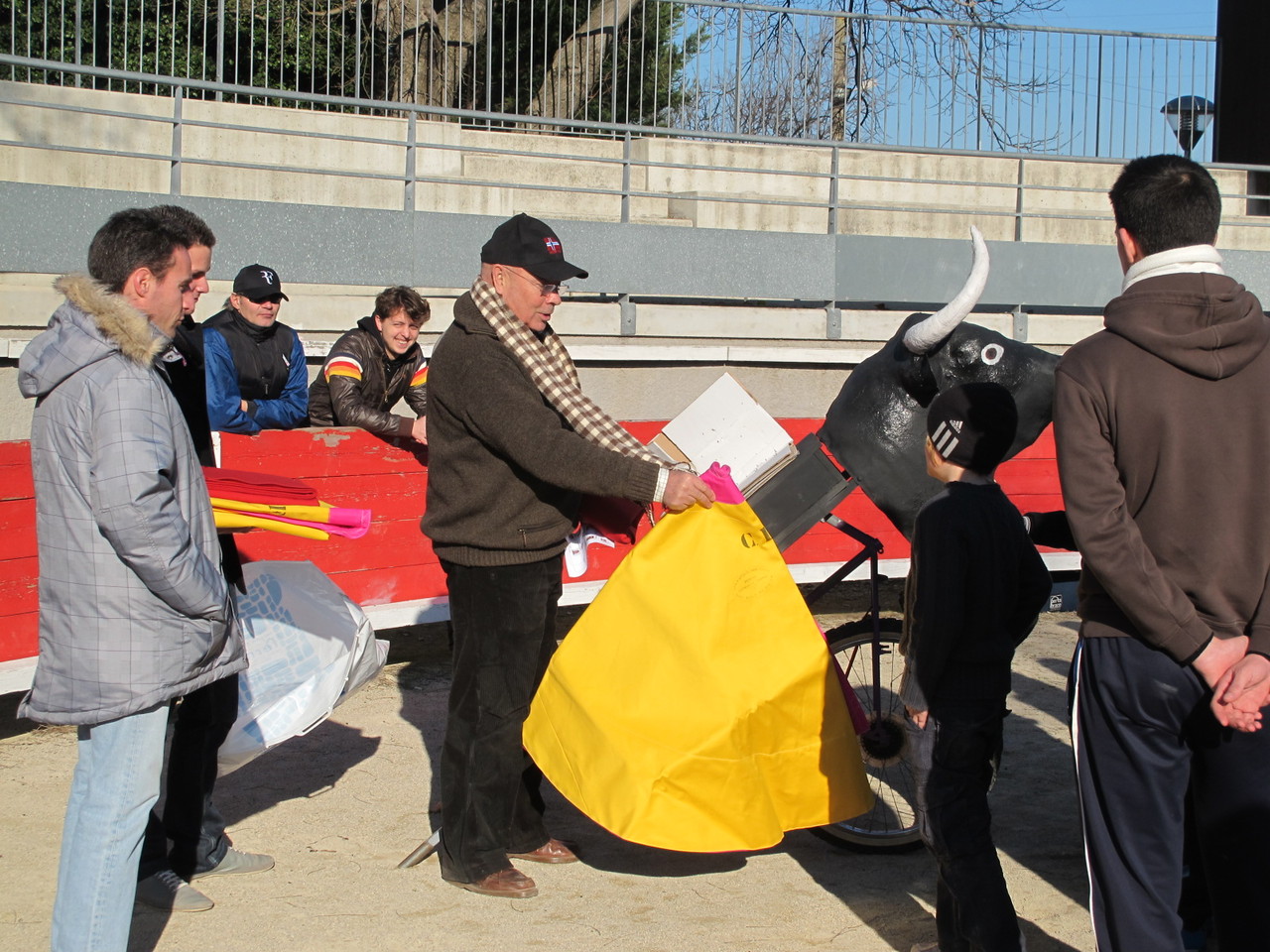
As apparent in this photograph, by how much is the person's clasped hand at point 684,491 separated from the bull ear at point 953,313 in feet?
2.77

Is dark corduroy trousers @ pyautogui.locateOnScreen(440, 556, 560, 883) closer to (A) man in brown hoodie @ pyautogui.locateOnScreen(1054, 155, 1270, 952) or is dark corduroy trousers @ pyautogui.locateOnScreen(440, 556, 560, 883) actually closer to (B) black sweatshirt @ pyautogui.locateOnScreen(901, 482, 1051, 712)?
(B) black sweatshirt @ pyautogui.locateOnScreen(901, 482, 1051, 712)

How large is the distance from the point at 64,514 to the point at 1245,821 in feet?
8.38

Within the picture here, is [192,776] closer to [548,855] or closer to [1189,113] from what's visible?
[548,855]

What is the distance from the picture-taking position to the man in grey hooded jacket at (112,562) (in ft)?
9.36

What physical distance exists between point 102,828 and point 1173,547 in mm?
2392

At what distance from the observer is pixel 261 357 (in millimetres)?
6480

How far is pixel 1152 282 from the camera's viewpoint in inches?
101

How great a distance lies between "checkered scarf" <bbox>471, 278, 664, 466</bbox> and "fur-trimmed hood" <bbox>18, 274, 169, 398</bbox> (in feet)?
3.63

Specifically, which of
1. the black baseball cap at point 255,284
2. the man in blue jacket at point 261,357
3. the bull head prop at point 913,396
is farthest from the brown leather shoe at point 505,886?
the black baseball cap at point 255,284

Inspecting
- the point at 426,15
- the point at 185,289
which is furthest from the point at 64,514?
the point at 426,15

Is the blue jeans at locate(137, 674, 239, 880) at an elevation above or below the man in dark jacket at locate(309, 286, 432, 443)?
below

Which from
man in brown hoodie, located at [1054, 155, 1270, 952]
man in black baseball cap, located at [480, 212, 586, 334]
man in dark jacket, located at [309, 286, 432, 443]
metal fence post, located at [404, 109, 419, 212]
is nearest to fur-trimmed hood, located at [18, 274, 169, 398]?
man in black baseball cap, located at [480, 212, 586, 334]

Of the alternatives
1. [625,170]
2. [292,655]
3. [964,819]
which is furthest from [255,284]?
[625,170]

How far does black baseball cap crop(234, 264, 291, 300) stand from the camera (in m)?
6.34
